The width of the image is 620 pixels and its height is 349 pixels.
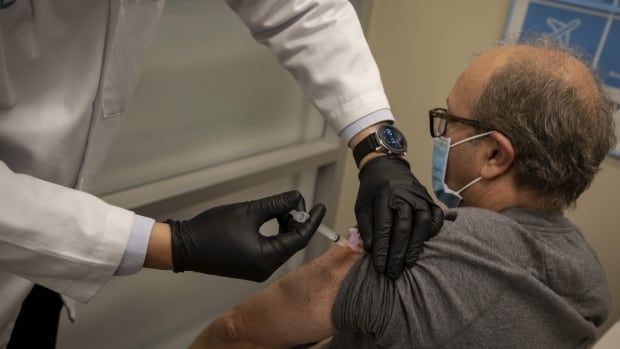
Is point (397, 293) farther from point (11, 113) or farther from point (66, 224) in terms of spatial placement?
point (11, 113)

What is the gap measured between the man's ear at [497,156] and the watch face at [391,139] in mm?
169

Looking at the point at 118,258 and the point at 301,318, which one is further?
the point at 301,318

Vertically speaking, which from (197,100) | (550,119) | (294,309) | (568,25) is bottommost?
(294,309)

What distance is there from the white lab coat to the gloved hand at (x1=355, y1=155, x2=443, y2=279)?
176 millimetres

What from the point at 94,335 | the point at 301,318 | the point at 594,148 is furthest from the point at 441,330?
the point at 94,335

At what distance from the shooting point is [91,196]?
0.92 m

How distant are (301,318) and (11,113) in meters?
0.61

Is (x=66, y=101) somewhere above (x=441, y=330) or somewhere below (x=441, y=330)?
above

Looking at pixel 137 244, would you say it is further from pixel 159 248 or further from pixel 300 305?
pixel 300 305

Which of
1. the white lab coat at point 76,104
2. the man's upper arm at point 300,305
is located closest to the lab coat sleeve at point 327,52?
the white lab coat at point 76,104

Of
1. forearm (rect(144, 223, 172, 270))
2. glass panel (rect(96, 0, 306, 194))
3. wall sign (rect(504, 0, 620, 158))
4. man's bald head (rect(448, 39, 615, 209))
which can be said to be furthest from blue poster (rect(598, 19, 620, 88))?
forearm (rect(144, 223, 172, 270))

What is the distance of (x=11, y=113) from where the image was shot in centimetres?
97

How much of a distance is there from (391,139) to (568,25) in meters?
0.94

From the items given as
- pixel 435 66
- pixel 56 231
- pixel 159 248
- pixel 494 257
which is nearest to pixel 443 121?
pixel 494 257
